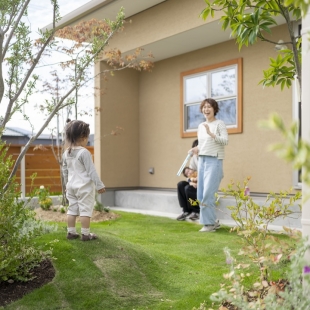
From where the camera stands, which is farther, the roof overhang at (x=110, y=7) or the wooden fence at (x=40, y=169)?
the wooden fence at (x=40, y=169)

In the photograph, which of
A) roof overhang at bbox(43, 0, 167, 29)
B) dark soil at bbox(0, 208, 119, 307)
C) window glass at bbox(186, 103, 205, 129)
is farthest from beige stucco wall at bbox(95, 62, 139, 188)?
dark soil at bbox(0, 208, 119, 307)

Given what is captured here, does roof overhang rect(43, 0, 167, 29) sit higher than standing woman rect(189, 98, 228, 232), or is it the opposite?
roof overhang rect(43, 0, 167, 29)

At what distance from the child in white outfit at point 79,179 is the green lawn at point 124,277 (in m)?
0.21

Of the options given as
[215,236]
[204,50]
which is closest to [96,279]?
[215,236]

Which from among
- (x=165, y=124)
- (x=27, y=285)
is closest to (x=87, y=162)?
(x=27, y=285)

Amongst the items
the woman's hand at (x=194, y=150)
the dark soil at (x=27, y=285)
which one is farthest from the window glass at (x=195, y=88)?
the dark soil at (x=27, y=285)

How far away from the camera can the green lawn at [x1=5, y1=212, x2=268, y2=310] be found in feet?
12.3

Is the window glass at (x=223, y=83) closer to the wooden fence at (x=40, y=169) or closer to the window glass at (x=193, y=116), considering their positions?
the window glass at (x=193, y=116)

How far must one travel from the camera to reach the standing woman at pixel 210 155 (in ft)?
23.2

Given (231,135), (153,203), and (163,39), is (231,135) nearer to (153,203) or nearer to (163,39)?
(153,203)

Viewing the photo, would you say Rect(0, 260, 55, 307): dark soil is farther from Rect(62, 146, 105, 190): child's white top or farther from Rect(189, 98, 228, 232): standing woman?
Rect(189, 98, 228, 232): standing woman

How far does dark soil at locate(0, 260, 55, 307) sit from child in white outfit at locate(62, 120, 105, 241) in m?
0.59

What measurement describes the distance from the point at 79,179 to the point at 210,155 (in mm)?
2807

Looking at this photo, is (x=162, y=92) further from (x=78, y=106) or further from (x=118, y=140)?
(x=78, y=106)
